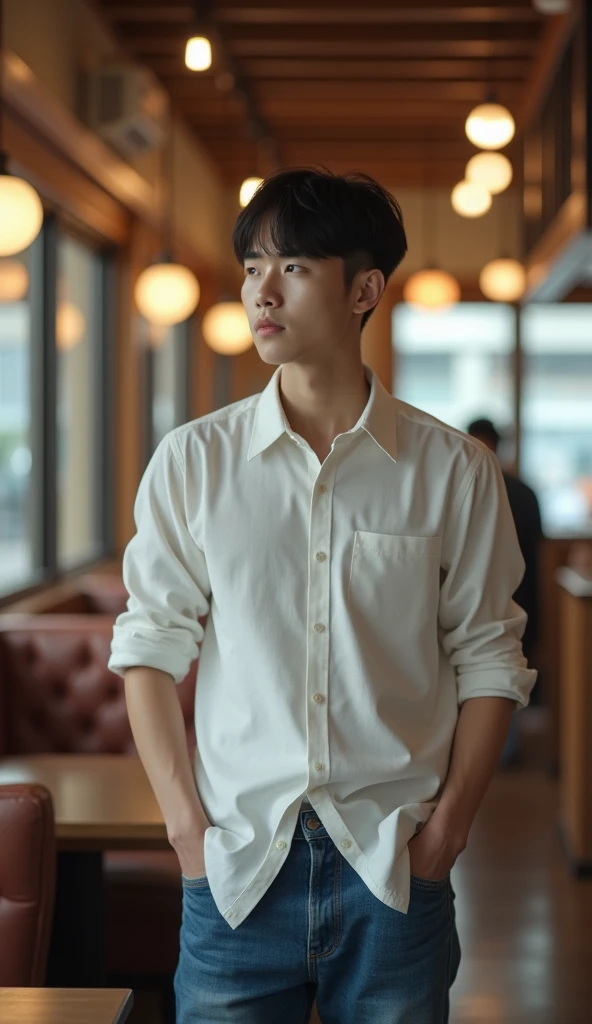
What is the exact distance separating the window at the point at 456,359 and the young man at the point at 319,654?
7.86 metres

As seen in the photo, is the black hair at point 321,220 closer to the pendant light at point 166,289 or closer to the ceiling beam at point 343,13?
the pendant light at point 166,289

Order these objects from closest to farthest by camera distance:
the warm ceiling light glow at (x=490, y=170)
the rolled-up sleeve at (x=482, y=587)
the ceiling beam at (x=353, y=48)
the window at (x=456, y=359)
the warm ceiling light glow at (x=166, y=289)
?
the rolled-up sleeve at (x=482, y=587)
the warm ceiling light glow at (x=490, y=170)
the warm ceiling light glow at (x=166, y=289)
the ceiling beam at (x=353, y=48)
the window at (x=456, y=359)

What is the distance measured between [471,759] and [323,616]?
28 cm

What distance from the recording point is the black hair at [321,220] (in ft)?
4.71

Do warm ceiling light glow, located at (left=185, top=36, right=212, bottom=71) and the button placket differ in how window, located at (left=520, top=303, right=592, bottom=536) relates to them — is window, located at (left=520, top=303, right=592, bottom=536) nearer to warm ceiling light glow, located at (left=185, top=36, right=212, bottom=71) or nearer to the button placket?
warm ceiling light glow, located at (left=185, top=36, right=212, bottom=71)

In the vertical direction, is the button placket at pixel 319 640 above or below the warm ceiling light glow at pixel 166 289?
below

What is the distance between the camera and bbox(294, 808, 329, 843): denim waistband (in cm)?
141

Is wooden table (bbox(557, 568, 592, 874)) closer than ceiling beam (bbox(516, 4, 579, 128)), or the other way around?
wooden table (bbox(557, 568, 592, 874))

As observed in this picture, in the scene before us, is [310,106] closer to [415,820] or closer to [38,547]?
[38,547]

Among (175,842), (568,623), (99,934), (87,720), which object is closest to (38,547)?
(87,720)

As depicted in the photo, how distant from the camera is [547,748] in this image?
5719 mm

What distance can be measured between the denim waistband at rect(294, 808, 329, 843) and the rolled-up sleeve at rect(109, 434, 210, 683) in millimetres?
262

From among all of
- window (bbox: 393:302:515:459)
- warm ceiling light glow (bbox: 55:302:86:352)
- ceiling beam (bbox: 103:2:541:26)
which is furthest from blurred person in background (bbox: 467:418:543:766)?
window (bbox: 393:302:515:459)

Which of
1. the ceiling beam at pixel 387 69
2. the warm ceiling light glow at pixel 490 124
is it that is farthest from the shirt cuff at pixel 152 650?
the ceiling beam at pixel 387 69
